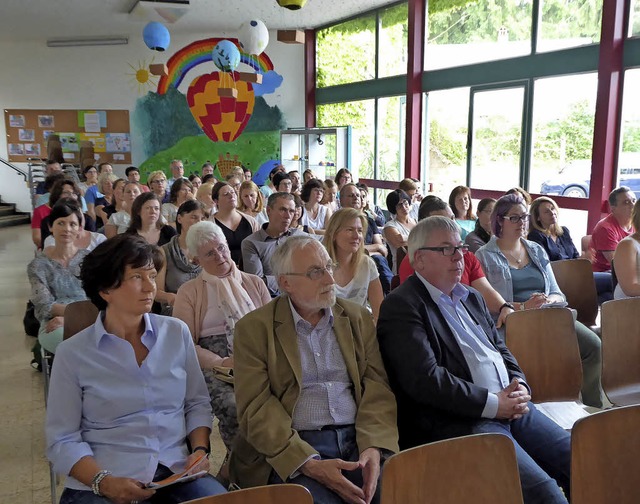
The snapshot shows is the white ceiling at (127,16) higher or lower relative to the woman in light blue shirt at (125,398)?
higher

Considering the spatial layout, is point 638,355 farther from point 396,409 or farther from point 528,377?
point 396,409

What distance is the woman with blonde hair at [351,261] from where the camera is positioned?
3.19 meters

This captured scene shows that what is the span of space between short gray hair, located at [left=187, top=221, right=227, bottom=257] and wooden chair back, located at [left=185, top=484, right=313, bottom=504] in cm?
172

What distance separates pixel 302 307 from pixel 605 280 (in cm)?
339

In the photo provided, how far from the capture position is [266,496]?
1.23m

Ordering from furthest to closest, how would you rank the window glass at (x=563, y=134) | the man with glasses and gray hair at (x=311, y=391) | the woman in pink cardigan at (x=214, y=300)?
the window glass at (x=563, y=134), the woman in pink cardigan at (x=214, y=300), the man with glasses and gray hair at (x=311, y=391)

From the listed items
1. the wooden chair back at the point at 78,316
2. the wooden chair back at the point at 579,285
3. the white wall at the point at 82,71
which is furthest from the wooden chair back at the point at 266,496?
the white wall at the point at 82,71

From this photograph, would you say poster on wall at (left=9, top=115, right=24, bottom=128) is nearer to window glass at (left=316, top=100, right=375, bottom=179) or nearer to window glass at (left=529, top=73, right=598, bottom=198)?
window glass at (left=316, top=100, right=375, bottom=179)

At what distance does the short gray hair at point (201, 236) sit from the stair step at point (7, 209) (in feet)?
39.7

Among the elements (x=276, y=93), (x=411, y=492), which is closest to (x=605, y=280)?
(x=411, y=492)

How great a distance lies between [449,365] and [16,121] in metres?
13.4

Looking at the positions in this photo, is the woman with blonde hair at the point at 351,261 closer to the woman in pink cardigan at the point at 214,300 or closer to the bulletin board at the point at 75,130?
the woman in pink cardigan at the point at 214,300

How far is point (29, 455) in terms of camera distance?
2.98 metres

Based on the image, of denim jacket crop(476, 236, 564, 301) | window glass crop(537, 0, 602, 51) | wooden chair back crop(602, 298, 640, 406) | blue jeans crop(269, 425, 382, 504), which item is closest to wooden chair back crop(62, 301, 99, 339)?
blue jeans crop(269, 425, 382, 504)
